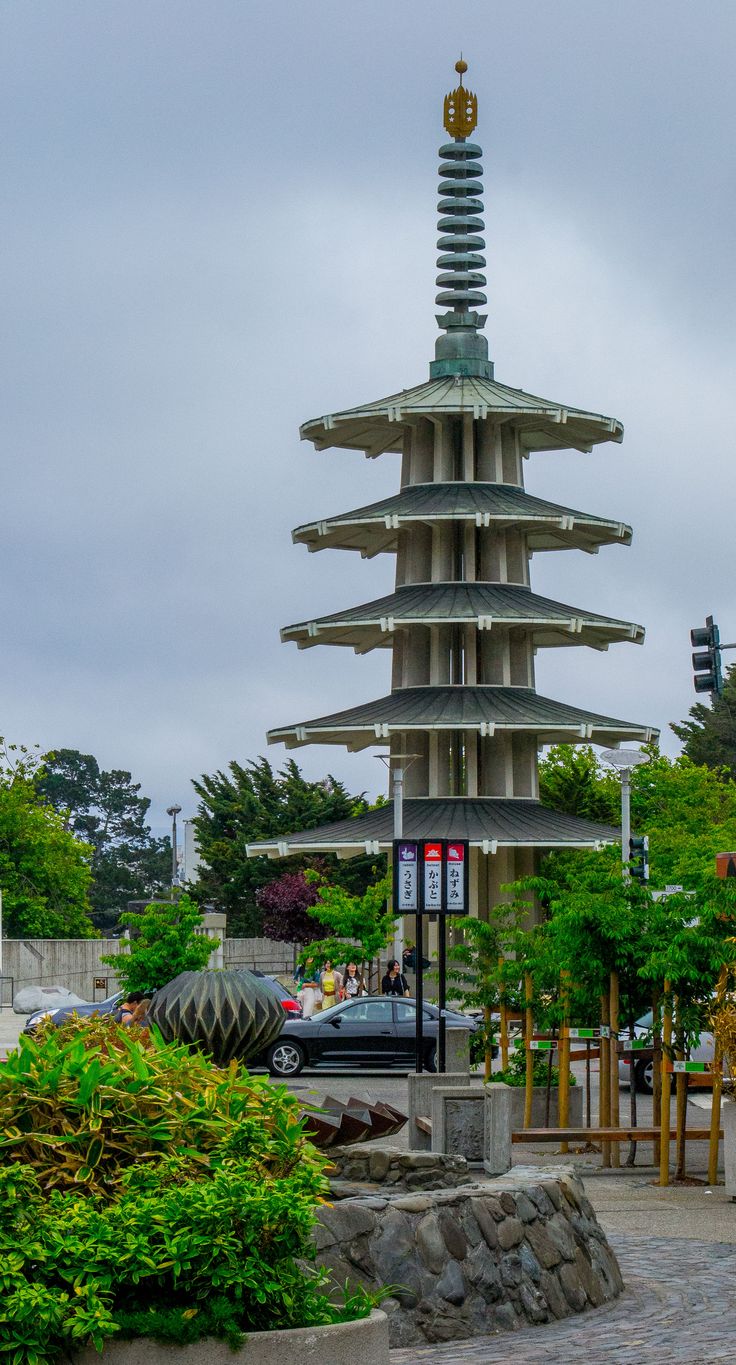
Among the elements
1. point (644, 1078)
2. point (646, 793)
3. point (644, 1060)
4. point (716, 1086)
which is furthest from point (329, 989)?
point (646, 793)

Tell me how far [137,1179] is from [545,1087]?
56.3ft

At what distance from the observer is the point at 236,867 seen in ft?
318

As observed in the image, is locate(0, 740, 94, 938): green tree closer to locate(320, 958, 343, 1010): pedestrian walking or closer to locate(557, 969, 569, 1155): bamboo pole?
→ locate(320, 958, 343, 1010): pedestrian walking

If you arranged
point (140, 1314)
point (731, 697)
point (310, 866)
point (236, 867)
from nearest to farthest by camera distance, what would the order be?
point (140, 1314) < point (310, 866) < point (236, 867) < point (731, 697)

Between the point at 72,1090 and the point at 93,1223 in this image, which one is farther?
the point at 72,1090

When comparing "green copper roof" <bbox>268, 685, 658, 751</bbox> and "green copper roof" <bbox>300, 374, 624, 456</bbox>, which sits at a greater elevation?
"green copper roof" <bbox>300, 374, 624, 456</bbox>

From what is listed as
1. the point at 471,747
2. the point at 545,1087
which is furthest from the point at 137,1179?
the point at 471,747

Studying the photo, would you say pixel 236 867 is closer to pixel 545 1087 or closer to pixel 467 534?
pixel 467 534

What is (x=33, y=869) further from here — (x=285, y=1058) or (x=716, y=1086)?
(x=716, y=1086)

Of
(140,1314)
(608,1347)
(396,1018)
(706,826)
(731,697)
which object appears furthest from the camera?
(731,697)

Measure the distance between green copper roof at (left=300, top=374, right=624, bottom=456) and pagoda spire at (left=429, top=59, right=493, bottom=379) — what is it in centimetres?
212

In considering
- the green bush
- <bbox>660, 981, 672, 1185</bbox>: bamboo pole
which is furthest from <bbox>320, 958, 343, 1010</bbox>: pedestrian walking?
the green bush

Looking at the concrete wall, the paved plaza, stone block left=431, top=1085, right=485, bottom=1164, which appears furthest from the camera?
the concrete wall

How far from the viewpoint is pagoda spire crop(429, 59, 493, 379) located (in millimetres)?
75312
